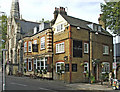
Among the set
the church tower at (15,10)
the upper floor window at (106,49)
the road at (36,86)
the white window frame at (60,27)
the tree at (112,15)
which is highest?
the church tower at (15,10)

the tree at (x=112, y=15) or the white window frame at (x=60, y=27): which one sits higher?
the tree at (x=112, y=15)

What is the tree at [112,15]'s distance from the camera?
25.0 meters

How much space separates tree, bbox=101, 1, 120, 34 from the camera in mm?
24953

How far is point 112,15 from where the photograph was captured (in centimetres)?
2669

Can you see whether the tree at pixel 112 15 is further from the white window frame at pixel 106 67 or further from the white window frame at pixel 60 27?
the white window frame at pixel 60 27

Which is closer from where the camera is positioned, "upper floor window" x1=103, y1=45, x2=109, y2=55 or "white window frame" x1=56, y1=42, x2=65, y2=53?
"white window frame" x1=56, y1=42, x2=65, y2=53

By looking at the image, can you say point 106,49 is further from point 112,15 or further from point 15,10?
point 15,10

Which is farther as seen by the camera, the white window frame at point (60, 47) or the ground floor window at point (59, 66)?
the white window frame at point (60, 47)

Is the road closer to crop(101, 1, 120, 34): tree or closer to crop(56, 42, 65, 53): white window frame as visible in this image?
crop(56, 42, 65, 53): white window frame

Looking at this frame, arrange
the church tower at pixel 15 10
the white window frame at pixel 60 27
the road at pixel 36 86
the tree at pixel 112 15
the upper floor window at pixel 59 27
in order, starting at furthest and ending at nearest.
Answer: the church tower at pixel 15 10 < the upper floor window at pixel 59 27 < the white window frame at pixel 60 27 < the tree at pixel 112 15 < the road at pixel 36 86

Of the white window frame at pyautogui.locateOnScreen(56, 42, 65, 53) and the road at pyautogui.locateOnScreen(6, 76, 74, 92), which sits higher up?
the white window frame at pyautogui.locateOnScreen(56, 42, 65, 53)

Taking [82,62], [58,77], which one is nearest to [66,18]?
[82,62]

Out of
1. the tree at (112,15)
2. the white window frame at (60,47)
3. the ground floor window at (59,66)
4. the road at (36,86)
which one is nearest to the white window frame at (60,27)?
the white window frame at (60,47)

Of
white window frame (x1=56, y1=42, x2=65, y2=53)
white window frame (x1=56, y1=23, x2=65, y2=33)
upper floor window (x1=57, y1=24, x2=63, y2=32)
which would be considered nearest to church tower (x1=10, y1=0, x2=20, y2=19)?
white window frame (x1=56, y1=23, x2=65, y2=33)
